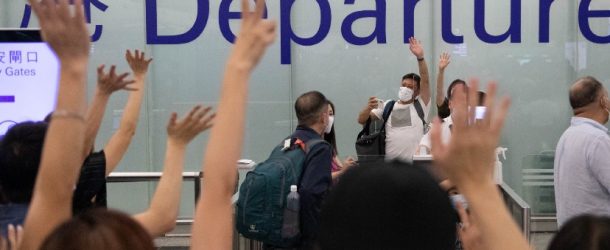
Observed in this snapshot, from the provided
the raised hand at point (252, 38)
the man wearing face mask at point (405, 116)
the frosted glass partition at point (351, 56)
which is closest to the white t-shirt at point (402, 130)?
the man wearing face mask at point (405, 116)

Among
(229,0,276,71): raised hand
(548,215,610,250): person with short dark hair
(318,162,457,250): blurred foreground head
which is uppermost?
(229,0,276,71): raised hand

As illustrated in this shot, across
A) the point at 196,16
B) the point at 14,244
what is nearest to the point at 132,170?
the point at 196,16

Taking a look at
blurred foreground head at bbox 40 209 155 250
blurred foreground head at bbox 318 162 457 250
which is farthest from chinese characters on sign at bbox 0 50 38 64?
blurred foreground head at bbox 318 162 457 250

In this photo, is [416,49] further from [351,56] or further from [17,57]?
[17,57]

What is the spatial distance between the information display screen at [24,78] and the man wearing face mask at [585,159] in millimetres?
3182

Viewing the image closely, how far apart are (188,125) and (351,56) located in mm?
6030

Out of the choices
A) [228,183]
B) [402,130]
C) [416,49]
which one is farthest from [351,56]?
[228,183]

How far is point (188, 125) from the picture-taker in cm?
232

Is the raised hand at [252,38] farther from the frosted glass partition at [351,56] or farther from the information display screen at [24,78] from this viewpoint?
the frosted glass partition at [351,56]

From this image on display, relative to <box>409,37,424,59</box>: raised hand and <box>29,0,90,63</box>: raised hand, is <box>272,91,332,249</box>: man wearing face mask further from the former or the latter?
<box>409,37,424,59</box>: raised hand

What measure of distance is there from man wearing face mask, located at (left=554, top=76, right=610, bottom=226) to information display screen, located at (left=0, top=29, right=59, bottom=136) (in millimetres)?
3182

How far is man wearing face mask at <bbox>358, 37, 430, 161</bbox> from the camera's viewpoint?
688cm

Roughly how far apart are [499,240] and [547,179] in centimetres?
708

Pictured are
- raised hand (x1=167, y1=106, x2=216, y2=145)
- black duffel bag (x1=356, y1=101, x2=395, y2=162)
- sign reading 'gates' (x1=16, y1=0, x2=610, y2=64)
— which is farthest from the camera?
sign reading 'gates' (x1=16, y1=0, x2=610, y2=64)
